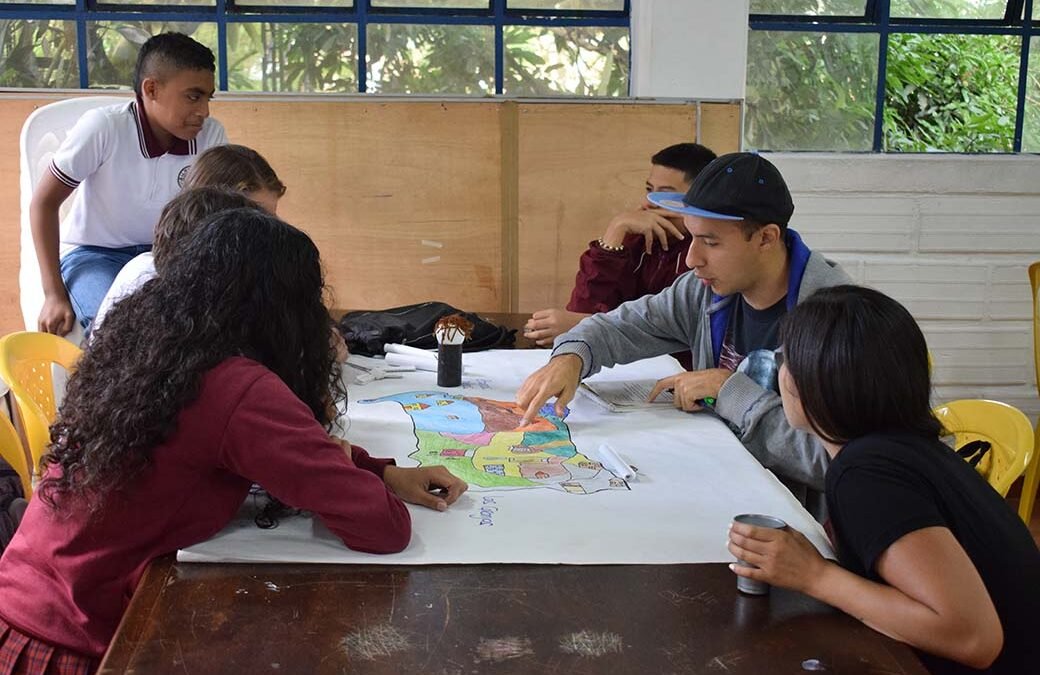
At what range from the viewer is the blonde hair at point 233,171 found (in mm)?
2475

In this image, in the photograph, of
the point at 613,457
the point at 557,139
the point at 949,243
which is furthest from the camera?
the point at 949,243

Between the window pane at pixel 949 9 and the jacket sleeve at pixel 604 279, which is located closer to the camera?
the jacket sleeve at pixel 604 279

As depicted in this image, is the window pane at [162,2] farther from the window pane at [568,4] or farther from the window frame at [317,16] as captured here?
the window pane at [568,4]

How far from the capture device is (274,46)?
13.2ft

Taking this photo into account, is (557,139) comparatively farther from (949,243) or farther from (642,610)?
(642,610)

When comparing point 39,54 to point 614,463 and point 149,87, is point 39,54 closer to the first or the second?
point 149,87

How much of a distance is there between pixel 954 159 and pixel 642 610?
3.39 metres

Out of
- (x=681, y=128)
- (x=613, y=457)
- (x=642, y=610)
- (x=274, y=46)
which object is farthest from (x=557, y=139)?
(x=642, y=610)

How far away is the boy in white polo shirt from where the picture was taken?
3.15 m

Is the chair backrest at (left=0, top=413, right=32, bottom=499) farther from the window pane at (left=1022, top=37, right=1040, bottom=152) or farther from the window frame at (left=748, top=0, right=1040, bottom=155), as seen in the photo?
the window pane at (left=1022, top=37, right=1040, bottom=152)

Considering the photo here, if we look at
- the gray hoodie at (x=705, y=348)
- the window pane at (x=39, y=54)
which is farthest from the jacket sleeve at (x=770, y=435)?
the window pane at (x=39, y=54)

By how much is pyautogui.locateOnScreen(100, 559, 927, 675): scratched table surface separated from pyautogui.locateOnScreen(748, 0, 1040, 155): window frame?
3247 mm

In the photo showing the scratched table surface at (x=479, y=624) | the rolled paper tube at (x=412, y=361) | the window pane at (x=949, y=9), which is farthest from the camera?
the window pane at (x=949, y=9)

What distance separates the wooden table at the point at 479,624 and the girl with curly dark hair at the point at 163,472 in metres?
0.07
